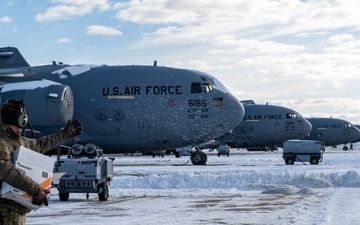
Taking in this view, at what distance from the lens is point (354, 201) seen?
1748cm

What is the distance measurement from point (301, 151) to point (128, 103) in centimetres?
2365

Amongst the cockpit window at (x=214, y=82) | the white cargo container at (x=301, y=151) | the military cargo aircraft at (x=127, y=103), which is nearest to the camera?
the military cargo aircraft at (x=127, y=103)

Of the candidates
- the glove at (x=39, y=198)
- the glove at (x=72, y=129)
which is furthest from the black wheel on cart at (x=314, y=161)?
the glove at (x=39, y=198)

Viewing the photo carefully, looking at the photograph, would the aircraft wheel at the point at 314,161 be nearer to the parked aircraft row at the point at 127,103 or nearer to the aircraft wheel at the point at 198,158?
the aircraft wheel at the point at 198,158

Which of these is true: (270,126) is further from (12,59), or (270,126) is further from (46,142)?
(46,142)

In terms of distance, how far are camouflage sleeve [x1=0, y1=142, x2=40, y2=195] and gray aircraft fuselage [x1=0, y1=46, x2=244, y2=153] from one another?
63.5ft

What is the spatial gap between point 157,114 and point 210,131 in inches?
112

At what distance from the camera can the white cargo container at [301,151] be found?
45.8m

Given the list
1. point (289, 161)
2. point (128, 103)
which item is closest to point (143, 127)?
point (128, 103)

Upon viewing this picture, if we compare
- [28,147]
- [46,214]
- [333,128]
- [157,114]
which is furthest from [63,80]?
[333,128]

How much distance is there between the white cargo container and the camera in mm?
45812

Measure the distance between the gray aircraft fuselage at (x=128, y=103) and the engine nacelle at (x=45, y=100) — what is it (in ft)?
0.34

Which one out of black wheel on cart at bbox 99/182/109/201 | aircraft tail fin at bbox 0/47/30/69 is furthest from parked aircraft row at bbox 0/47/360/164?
black wheel on cart at bbox 99/182/109/201

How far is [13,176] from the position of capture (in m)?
5.84
